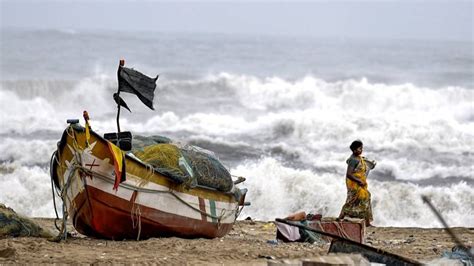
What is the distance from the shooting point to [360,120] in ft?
93.4

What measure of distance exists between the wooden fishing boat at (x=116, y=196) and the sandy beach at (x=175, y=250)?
0.17 metres

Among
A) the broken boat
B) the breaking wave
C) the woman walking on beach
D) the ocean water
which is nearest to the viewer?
the broken boat

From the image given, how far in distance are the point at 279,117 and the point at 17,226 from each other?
19.3 metres

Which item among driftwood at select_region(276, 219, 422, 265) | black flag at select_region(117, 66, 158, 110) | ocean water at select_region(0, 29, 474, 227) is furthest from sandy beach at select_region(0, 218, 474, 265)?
ocean water at select_region(0, 29, 474, 227)

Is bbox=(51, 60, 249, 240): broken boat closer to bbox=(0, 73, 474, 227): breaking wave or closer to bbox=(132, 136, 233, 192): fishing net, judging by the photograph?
bbox=(132, 136, 233, 192): fishing net

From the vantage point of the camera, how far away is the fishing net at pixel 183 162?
1041cm

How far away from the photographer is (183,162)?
34.6 ft

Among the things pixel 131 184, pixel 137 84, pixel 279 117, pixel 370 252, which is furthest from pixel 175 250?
pixel 279 117

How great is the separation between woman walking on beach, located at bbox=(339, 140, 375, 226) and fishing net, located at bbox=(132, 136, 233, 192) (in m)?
1.57

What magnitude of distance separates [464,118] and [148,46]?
36843 millimetres

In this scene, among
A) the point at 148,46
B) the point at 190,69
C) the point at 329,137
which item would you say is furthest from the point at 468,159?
the point at 148,46

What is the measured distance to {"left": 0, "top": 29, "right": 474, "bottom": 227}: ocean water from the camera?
17.3 metres

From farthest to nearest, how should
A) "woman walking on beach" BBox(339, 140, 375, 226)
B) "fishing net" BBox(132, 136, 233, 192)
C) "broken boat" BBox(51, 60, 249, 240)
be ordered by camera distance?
1. "woman walking on beach" BBox(339, 140, 375, 226)
2. "fishing net" BBox(132, 136, 233, 192)
3. "broken boat" BBox(51, 60, 249, 240)

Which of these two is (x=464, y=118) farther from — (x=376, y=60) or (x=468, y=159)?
(x=376, y=60)
